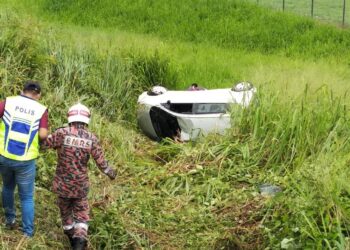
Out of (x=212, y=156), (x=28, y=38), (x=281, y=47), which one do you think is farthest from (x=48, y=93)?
(x=281, y=47)

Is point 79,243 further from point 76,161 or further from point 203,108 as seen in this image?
point 203,108

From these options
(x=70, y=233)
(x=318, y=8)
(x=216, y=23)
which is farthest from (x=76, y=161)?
(x=318, y=8)

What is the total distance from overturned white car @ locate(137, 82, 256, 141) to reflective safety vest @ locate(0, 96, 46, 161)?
3.48 metres

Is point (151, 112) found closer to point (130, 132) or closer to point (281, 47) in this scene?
point (130, 132)

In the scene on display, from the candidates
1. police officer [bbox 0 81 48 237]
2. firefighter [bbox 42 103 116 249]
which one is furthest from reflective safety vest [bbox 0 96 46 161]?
firefighter [bbox 42 103 116 249]

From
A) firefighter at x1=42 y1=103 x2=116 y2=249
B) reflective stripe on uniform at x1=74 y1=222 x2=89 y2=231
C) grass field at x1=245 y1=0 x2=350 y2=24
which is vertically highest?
firefighter at x1=42 y1=103 x2=116 y2=249

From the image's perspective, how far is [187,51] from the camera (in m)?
14.8

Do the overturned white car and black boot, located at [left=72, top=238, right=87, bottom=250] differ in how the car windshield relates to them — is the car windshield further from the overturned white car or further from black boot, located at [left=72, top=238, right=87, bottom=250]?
black boot, located at [left=72, top=238, right=87, bottom=250]

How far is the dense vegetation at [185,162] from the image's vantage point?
19.1 feet

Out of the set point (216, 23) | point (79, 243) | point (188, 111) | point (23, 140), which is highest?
point (23, 140)

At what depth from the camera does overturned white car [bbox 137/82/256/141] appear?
8977mm

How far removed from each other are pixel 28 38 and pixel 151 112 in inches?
86.5

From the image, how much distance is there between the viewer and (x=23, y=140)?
5.66 metres

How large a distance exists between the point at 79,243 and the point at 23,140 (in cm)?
108
